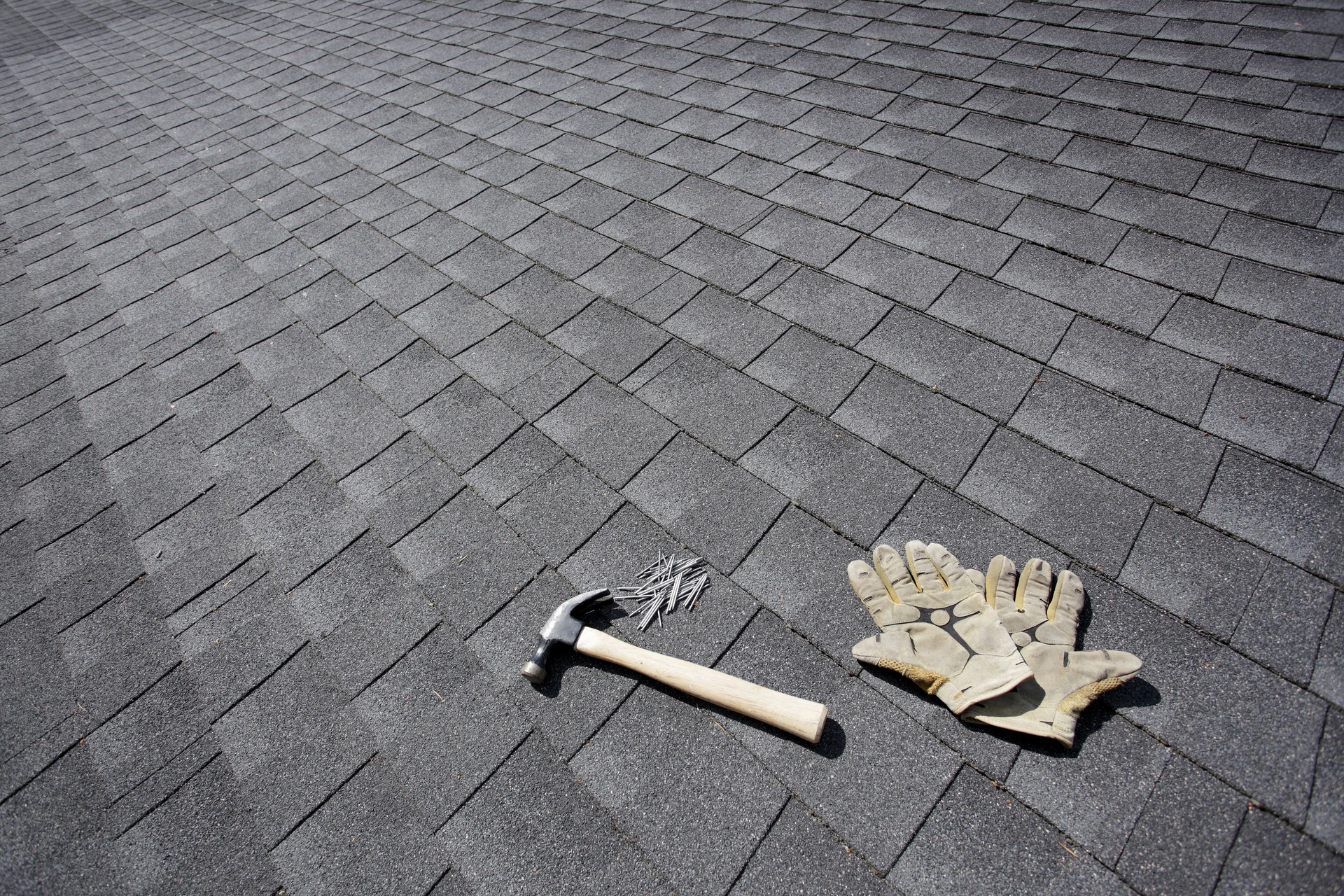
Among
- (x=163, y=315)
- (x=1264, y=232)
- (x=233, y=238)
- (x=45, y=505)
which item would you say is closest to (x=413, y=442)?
(x=45, y=505)

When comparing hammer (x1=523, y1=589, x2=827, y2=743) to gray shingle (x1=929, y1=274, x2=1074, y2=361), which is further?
gray shingle (x1=929, y1=274, x2=1074, y2=361)

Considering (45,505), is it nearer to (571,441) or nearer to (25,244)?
(571,441)

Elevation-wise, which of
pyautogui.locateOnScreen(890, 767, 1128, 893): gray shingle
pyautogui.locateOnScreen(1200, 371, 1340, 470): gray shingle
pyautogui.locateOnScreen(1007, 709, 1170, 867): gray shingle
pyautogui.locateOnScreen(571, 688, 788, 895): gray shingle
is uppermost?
pyautogui.locateOnScreen(1200, 371, 1340, 470): gray shingle

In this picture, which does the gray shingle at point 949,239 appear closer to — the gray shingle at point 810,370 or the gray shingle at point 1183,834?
the gray shingle at point 810,370

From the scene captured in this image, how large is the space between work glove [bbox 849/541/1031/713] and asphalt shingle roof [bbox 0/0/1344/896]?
3.1 inches

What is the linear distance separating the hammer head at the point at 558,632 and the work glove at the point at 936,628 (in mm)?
795

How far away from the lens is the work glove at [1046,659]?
1.75 meters

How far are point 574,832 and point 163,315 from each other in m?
3.66

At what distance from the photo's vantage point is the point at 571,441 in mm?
2662

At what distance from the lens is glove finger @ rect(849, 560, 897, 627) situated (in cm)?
201

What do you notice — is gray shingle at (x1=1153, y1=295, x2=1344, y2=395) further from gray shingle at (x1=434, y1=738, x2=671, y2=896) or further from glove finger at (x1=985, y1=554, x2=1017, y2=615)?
gray shingle at (x1=434, y1=738, x2=671, y2=896)

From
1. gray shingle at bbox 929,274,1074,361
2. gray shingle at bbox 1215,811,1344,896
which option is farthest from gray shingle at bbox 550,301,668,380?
gray shingle at bbox 1215,811,1344,896

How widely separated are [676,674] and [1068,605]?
1110 millimetres

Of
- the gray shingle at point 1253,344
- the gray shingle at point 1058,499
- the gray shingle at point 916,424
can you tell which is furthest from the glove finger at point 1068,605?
the gray shingle at point 1253,344
